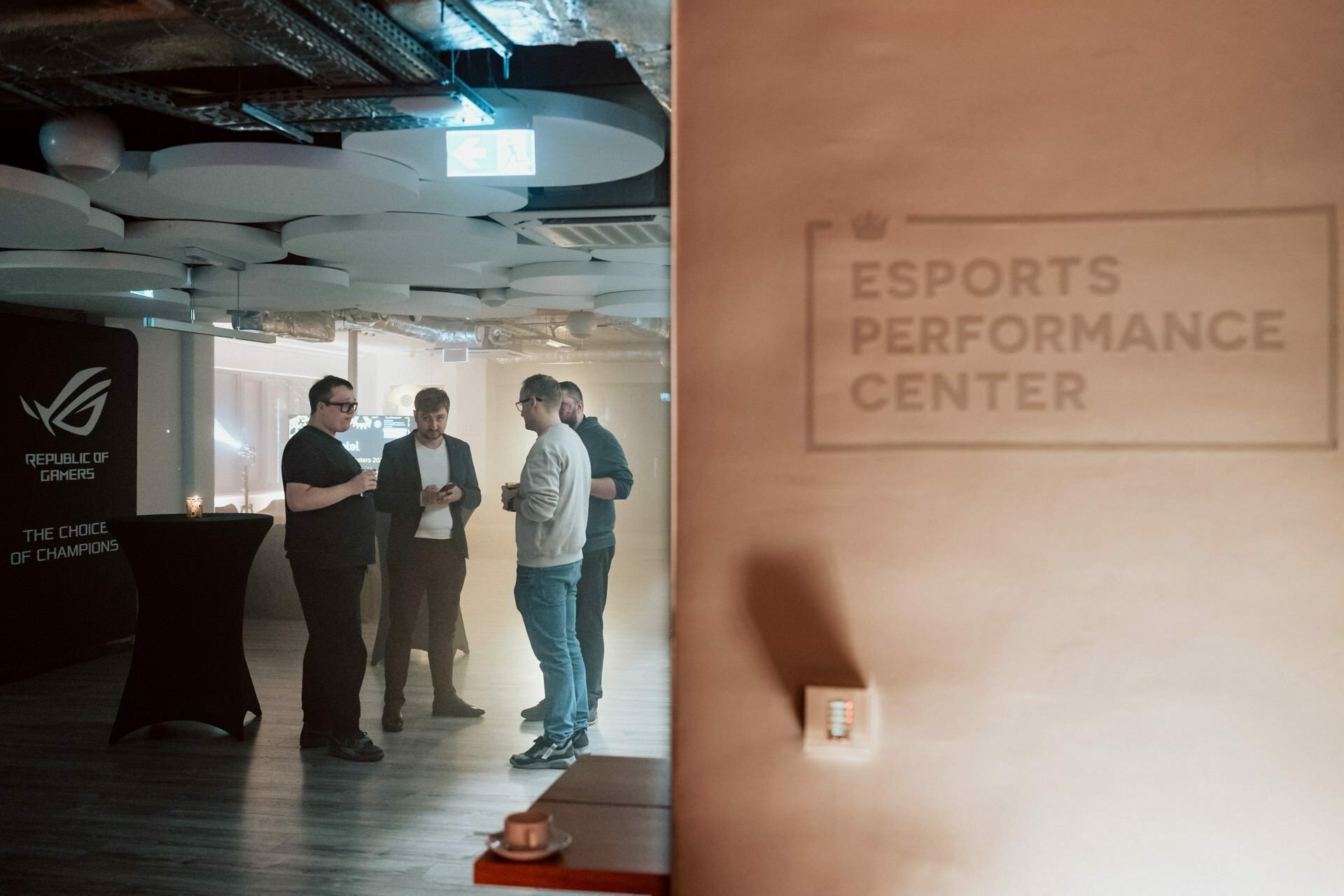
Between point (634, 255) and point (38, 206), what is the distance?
3.16m

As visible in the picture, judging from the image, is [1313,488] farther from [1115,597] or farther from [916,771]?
[916,771]

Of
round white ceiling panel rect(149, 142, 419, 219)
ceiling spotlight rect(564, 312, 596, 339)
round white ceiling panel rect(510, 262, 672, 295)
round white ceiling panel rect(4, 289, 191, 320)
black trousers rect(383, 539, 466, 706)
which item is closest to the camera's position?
round white ceiling panel rect(149, 142, 419, 219)

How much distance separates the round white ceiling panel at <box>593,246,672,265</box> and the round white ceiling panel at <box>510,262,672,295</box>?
72mm

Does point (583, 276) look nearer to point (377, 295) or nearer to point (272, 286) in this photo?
point (377, 295)

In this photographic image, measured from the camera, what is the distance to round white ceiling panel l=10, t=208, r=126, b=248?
4.51 meters

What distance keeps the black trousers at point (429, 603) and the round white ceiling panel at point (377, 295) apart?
9.57ft

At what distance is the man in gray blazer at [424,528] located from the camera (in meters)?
4.48

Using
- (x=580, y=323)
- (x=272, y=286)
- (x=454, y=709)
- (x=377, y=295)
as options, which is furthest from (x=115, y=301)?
(x=454, y=709)

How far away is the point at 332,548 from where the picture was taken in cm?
407

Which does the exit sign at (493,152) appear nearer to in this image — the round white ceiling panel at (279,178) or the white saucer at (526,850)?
the round white ceiling panel at (279,178)

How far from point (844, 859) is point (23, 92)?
3.20 m

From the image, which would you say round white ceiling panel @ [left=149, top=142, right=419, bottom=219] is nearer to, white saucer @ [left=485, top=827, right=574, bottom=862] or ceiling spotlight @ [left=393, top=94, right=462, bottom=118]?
ceiling spotlight @ [left=393, top=94, right=462, bottom=118]

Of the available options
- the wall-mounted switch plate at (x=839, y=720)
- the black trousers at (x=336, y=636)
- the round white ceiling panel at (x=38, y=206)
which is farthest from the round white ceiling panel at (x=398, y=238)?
the wall-mounted switch plate at (x=839, y=720)

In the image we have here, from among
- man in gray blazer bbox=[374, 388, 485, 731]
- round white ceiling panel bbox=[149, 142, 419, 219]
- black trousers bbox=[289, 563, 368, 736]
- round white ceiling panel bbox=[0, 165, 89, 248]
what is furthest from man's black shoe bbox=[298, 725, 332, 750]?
round white ceiling panel bbox=[0, 165, 89, 248]
